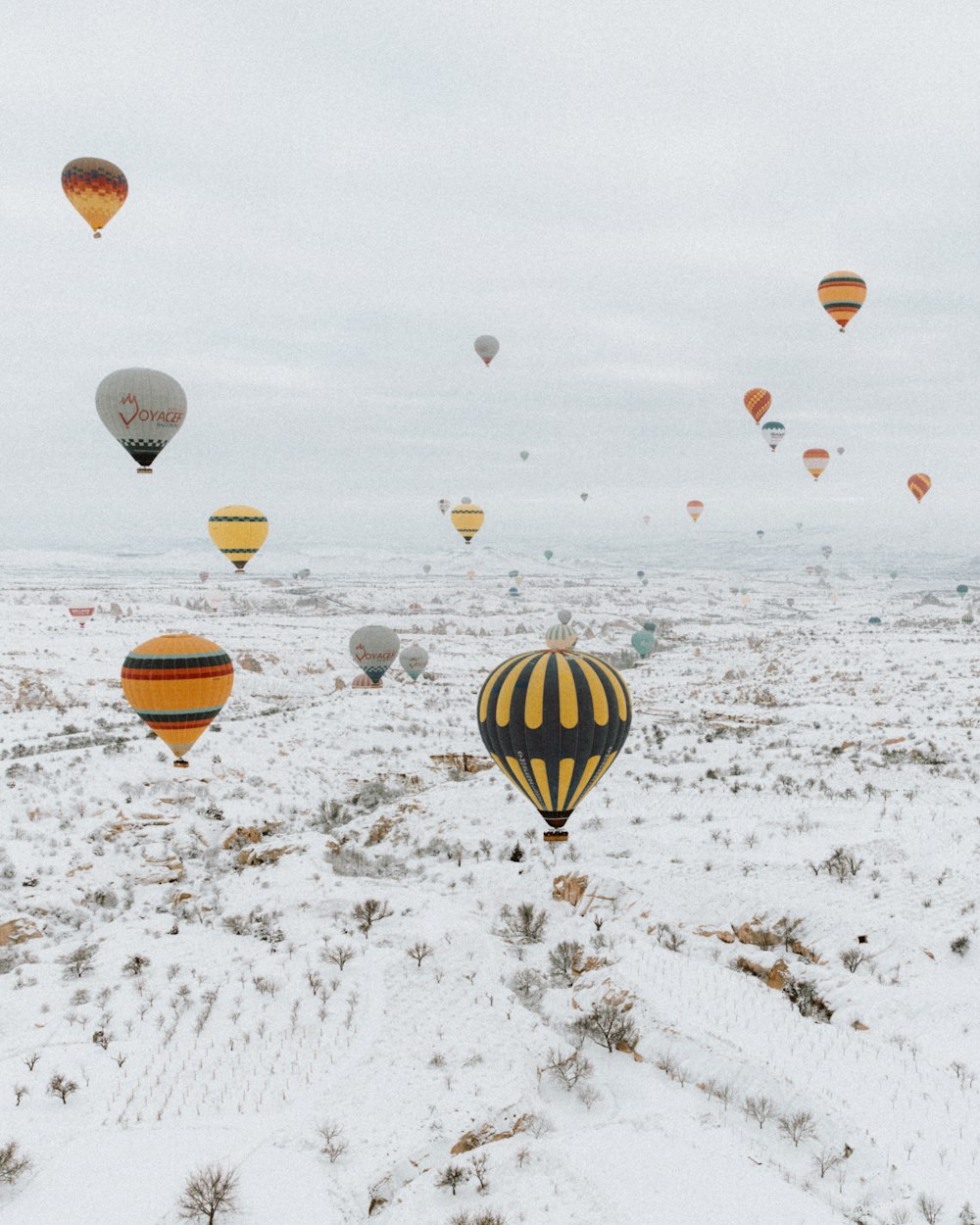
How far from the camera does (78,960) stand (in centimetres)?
1220

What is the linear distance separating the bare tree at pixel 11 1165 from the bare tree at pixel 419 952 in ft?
18.6

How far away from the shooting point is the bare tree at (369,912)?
13.8m

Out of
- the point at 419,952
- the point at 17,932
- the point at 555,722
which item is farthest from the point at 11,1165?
the point at 555,722

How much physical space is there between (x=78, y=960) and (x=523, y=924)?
7469 mm

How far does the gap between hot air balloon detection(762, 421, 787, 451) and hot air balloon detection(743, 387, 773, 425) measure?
13.4 feet

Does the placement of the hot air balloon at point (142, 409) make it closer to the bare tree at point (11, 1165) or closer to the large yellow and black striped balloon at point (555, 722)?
the large yellow and black striped balloon at point (555, 722)

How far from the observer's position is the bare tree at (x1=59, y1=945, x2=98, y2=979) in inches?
468

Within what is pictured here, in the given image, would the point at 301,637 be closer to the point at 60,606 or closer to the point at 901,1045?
the point at 60,606

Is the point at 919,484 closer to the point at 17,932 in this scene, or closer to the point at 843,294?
the point at 843,294

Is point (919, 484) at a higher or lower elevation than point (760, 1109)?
higher

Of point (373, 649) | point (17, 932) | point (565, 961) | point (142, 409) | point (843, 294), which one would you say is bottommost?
point (17, 932)

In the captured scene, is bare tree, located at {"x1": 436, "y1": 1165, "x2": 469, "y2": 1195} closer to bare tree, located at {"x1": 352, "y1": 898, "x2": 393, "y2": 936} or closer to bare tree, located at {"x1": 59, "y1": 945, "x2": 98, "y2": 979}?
bare tree, located at {"x1": 352, "y1": 898, "x2": 393, "y2": 936}

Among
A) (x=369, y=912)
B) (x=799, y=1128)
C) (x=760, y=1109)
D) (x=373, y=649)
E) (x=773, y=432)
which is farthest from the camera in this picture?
(x=773, y=432)

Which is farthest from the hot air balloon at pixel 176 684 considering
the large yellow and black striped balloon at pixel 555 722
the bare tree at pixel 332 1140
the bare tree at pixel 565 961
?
the bare tree at pixel 332 1140
